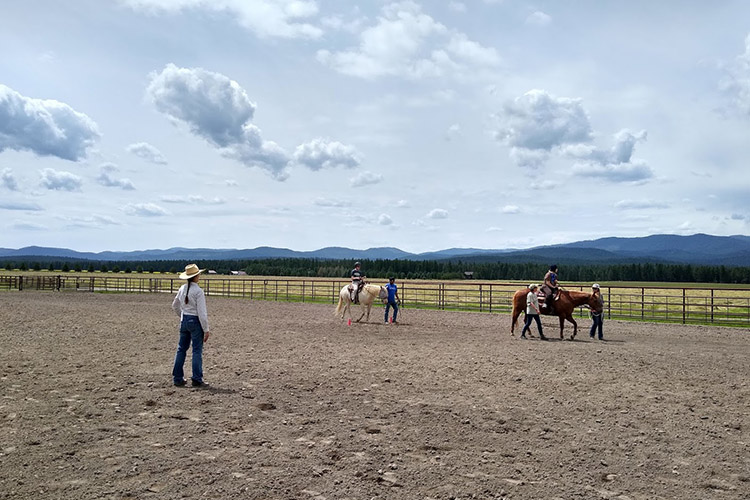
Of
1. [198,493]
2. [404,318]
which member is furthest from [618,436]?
[404,318]

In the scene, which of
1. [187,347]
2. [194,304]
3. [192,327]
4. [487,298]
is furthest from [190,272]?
[487,298]

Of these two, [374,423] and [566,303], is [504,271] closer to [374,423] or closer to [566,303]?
[566,303]

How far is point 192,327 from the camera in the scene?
8.02 metres

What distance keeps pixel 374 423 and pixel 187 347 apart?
11.6ft

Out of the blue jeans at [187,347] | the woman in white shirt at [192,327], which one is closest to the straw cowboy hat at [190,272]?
the woman in white shirt at [192,327]

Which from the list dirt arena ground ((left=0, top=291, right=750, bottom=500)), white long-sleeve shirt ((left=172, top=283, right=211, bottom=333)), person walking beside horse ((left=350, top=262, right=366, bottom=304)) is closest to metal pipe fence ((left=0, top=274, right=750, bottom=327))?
person walking beside horse ((left=350, top=262, right=366, bottom=304))

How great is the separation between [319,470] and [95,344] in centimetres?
937

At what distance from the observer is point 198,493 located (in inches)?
167

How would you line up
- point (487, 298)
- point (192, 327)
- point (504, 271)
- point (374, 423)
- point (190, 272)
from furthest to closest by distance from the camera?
point (504, 271)
point (487, 298)
point (190, 272)
point (192, 327)
point (374, 423)

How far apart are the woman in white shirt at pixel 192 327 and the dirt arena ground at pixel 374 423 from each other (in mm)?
323

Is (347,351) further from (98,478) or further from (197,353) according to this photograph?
(98,478)

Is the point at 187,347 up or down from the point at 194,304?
down

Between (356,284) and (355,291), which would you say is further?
(356,284)

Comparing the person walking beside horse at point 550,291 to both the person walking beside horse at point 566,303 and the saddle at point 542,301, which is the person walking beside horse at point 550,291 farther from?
the person walking beside horse at point 566,303
